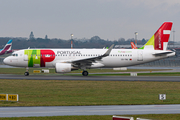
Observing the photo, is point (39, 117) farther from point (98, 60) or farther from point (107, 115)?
point (98, 60)

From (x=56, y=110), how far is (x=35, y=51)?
3001 cm

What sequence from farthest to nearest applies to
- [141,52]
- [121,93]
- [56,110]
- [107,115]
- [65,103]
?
1. [141,52]
2. [121,93]
3. [65,103]
4. [56,110]
5. [107,115]

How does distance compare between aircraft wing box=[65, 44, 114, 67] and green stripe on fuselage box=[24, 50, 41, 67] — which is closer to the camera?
aircraft wing box=[65, 44, 114, 67]

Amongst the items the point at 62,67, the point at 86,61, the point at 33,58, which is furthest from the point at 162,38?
the point at 33,58

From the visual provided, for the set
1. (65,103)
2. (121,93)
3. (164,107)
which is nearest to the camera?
(164,107)

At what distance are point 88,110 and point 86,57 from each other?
29.7 metres

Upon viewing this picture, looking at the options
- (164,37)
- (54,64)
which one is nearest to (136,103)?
(54,64)

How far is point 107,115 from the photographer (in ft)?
58.1

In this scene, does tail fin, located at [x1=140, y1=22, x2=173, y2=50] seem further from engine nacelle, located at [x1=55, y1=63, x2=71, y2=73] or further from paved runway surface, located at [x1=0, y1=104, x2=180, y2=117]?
paved runway surface, located at [x1=0, y1=104, x2=180, y2=117]

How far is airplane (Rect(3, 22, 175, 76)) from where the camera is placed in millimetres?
47156

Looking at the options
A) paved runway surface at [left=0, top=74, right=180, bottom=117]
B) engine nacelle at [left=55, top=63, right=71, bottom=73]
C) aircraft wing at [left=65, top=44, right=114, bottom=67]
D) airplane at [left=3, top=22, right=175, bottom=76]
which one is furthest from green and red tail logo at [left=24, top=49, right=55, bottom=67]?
paved runway surface at [left=0, top=74, right=180, bottom=117]

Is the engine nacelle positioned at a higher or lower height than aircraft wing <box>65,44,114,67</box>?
lower

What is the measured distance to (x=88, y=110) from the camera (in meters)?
19.5

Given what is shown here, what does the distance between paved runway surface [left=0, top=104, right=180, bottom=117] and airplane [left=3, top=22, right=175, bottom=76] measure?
991 inches
